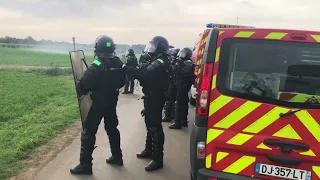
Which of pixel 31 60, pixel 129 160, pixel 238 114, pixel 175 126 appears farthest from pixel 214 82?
pixel 31 60

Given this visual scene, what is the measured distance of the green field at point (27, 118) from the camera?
18.4 feet

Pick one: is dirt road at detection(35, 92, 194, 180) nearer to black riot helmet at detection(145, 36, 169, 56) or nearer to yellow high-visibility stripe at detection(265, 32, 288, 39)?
black riot helmet at detection(145, 36, 169, 56)

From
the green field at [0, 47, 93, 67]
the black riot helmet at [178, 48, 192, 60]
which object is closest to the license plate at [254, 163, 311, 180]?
the black riot helmet at [178, 48, 192, 60]

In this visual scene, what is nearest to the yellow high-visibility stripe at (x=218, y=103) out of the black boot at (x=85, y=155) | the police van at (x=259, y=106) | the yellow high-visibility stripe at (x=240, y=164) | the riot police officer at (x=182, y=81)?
the police van at (x=259, y=106)

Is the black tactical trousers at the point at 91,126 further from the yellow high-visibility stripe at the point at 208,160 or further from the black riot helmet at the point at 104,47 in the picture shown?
the yellow high-visibility stripe at the point at 208,160

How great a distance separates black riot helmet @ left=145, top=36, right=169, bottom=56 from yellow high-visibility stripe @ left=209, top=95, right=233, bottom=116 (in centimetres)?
198

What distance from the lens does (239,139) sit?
3309 mm

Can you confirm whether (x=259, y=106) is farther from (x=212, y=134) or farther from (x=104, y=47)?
(x=104, y=47)

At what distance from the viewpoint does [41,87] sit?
14.9 meters

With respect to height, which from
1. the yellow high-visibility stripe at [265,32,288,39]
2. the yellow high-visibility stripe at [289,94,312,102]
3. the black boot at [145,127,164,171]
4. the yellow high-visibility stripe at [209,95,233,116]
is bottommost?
the black boot at [145,127,164,171]

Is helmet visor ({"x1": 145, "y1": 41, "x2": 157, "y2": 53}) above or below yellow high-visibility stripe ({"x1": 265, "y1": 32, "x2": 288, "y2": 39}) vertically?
below

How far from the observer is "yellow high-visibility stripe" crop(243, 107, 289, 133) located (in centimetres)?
321

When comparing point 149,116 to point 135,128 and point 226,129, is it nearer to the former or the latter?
point 226,129

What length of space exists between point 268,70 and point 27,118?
690 cm
